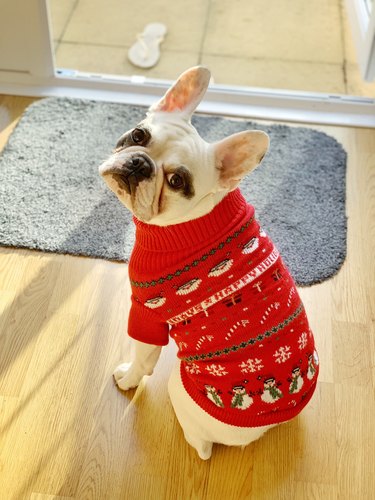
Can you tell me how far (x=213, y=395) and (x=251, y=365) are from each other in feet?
0.46

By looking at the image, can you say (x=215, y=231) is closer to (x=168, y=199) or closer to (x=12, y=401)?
(x=168, y=199)

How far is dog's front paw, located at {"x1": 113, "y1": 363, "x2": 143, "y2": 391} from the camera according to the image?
1805 millimetres

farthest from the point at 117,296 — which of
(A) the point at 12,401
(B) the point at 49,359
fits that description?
(A) the point at 12,401

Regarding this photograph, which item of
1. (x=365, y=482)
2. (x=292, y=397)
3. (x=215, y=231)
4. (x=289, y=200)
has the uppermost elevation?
(x=215, y=231)

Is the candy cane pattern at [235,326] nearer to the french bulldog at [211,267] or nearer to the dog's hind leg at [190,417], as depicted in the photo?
the french bulldog at [211,267]

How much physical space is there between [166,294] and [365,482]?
79 cm

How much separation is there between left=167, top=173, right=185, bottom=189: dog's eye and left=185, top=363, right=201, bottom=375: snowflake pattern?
1.45ft

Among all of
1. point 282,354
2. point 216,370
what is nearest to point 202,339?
point 216,370

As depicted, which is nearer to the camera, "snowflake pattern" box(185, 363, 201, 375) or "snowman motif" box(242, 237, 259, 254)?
"snowman motif" box(242, 237, 259, 254)

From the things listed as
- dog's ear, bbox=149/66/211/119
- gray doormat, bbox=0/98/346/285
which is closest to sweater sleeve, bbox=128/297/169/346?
dog's ear, bbox=149/66/211/119

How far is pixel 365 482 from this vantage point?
68.2 inches

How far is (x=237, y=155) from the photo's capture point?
1382mm

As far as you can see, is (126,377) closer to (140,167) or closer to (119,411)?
(119,411)

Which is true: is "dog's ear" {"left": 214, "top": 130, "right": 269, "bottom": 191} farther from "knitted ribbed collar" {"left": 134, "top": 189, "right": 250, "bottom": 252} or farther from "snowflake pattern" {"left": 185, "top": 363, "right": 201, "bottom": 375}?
"snowflake pattern" {"left": 185, "top": 363, "right": 201, "bottom": 375}
